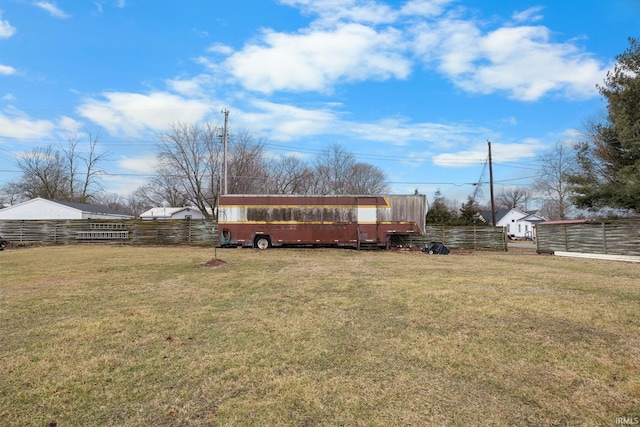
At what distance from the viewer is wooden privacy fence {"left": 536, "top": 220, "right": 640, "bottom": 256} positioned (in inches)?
629

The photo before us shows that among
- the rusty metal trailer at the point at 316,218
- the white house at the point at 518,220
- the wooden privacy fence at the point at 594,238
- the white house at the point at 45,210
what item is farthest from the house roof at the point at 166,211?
the white house at the point at 518,220

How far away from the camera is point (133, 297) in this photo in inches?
282

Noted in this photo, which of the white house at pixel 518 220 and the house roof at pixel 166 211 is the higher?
the house roof at pixel 166 211

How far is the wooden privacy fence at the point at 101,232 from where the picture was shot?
25359mm

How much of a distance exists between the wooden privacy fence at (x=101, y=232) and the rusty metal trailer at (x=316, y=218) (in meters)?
5.49

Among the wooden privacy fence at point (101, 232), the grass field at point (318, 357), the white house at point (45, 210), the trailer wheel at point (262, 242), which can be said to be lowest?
the grass field at point (318, 357)

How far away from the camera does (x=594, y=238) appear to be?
17688 millimetres

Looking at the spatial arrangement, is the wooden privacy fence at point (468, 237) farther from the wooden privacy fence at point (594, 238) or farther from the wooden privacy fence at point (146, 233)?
the wooden privacy fence at point (594, 238)

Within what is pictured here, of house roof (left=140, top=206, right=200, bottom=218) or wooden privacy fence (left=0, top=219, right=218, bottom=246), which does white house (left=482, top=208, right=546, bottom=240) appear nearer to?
house roof (left=140, top=206, right=200, bottom=218)

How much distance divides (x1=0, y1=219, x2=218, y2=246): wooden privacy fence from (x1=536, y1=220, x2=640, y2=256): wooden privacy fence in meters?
22.5

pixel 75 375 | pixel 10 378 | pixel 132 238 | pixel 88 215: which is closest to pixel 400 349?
pixel 75 375

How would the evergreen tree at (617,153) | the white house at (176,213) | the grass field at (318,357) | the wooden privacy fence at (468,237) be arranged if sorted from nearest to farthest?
the grass field at (318,357) → the evergreen tree at (617,153) → the wooden privacy fence at (468,237) → the white house at (176,213)

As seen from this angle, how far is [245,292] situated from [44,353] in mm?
4095

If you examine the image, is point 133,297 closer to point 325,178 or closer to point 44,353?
point 44,353
